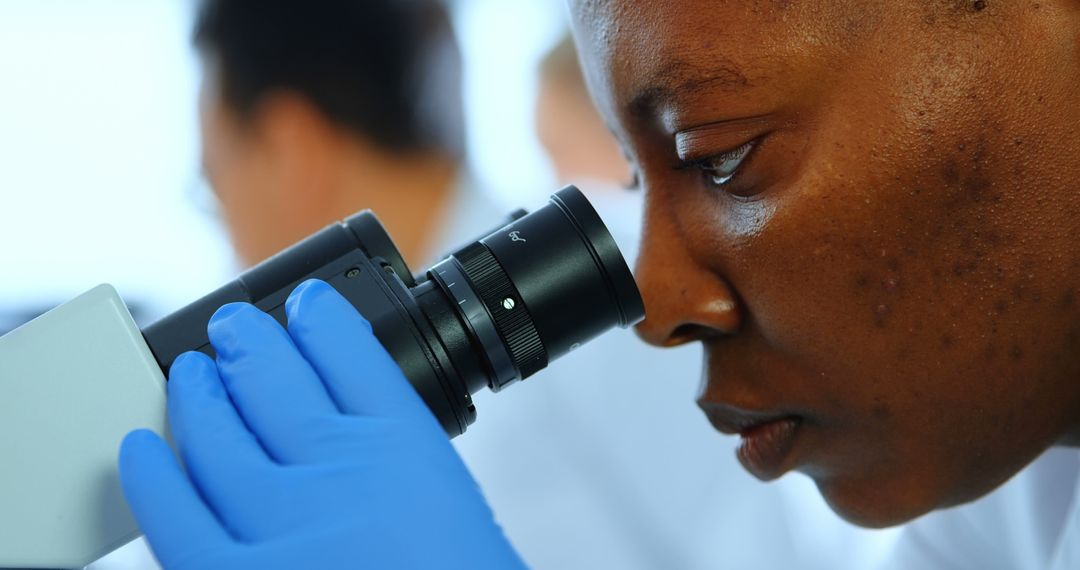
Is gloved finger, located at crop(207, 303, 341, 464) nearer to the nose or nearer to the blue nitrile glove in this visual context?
the blue nitrile glove

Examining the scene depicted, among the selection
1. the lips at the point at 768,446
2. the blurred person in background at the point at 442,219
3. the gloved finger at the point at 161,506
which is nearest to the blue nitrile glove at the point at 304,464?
the gloved finger at the point at 161,506

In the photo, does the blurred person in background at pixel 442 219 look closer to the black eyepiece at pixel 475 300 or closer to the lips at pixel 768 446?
the lips at pixel 768 446

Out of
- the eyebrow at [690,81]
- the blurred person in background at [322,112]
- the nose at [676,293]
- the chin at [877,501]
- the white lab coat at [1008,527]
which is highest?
the blurred person in background at [322,112]

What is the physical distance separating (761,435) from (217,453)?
54 centimetres

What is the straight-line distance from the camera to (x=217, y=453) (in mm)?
716

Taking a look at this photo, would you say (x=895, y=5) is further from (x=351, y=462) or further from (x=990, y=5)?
(x=351, y=462)

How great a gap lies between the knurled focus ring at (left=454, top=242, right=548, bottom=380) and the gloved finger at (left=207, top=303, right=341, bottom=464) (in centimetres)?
15

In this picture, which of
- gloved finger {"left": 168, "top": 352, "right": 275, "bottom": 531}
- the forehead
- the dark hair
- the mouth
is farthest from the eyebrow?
the dark hair

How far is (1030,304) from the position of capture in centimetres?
83

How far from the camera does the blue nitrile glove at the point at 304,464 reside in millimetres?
690

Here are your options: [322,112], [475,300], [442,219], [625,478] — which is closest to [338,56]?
[322,112]

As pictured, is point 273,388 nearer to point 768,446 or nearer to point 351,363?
point 351,363

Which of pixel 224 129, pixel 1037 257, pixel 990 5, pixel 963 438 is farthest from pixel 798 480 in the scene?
pixel 224 129

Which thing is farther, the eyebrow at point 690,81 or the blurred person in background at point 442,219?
the blurred person in background at point 442,219
